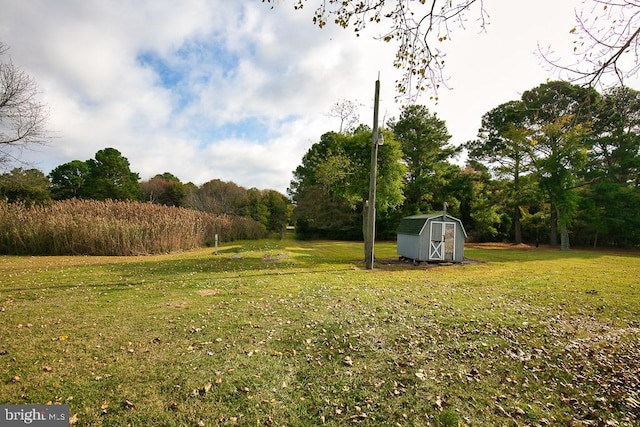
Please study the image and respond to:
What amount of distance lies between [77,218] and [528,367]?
1779cm

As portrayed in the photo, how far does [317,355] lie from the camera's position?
4.29m

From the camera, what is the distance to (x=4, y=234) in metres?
13.7

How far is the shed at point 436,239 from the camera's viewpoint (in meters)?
14.6

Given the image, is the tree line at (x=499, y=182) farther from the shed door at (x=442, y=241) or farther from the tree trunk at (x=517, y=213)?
the shed door at (x=442, y=241)

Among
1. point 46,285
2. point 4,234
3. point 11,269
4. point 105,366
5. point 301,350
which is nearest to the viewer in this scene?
point 105,366

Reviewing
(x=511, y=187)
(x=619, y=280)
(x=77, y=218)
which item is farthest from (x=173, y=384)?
(x=511, y=187)

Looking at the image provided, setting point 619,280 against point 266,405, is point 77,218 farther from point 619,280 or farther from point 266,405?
point 619,280

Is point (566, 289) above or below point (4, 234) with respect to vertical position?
below

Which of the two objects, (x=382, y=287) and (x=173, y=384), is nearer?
(x=173, y=384)

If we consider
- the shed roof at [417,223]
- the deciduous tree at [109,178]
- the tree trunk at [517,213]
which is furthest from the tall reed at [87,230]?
the tree trunk at [517,213]

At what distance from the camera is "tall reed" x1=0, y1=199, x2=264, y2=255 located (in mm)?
13766

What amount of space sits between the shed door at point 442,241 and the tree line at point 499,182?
10.1ft

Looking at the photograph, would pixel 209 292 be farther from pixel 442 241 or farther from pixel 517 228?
pixel 517 228

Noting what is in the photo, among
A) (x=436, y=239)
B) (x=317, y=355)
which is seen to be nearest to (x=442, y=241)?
(x=436, y=239)
